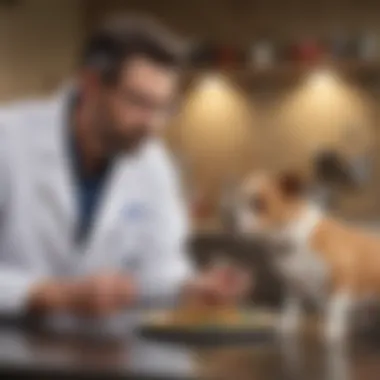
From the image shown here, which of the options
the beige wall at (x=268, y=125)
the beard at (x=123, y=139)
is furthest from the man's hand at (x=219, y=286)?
the beard at (x=123, y=139)

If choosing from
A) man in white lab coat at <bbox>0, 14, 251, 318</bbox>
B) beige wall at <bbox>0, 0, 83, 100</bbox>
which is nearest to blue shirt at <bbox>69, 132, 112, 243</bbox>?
man in white lab coat at <bbox>0, 14, 251, 318</bbox>

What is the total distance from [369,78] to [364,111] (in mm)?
51

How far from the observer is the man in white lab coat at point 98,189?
184 centimetres

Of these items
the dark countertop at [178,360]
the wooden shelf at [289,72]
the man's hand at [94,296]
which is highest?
the wooden shelf at [289,72]

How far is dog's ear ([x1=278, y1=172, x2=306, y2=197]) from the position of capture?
71.7 inches

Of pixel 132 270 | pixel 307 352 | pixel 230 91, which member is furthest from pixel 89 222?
pixel 307 352

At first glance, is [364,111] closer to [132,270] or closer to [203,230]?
[203,230]

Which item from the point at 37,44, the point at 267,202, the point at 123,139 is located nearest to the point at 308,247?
the point at 267,202

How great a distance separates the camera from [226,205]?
1837 mm

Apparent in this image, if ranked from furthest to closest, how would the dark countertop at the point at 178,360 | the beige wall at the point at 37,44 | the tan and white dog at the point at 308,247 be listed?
the beige wall at the point at 37,44 → the tan and white dog at the point at 308,247 → the dark countertop at the point at 178,360

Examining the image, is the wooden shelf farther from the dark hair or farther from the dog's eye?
the dog's eye

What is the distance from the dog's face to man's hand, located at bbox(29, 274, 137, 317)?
201 mm

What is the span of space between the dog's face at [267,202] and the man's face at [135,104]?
17cm

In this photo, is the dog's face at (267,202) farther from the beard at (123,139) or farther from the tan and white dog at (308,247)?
the beard at (123,139)
